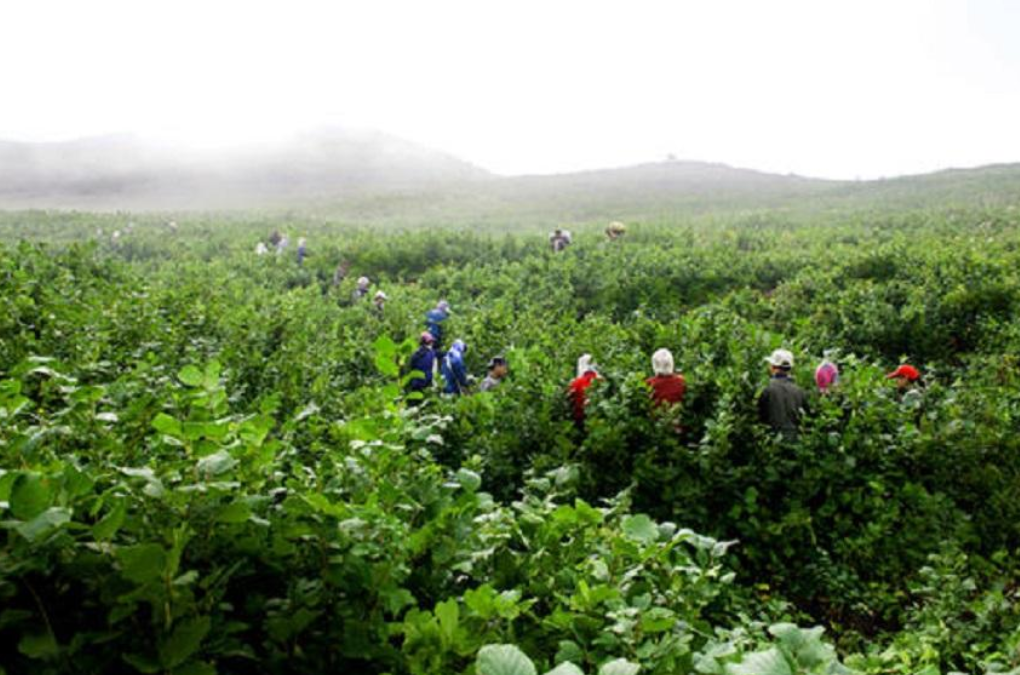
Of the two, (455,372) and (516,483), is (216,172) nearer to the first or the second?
(455,372)

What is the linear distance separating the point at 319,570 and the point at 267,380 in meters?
6.13

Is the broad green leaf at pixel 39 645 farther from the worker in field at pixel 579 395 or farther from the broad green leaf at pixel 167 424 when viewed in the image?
the worker in field at pixel 579 395

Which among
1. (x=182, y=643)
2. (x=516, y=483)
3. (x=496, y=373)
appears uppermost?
(x=182, y=643)

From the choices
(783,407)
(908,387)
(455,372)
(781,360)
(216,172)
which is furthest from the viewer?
(216,172)

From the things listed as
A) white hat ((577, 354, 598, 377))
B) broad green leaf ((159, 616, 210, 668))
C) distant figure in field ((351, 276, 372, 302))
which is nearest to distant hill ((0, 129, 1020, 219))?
distant figure in field ((351, 276, 372, 302))

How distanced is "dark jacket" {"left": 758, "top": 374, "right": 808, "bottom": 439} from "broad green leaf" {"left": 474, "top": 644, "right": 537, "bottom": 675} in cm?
545

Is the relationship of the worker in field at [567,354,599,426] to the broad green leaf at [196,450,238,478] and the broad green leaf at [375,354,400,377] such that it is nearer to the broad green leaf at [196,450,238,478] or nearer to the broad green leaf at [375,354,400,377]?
the broad green leaf at [375,354,400,377]

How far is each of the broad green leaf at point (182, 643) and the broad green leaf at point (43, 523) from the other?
0.41 m

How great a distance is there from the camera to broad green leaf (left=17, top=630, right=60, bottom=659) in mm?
1812

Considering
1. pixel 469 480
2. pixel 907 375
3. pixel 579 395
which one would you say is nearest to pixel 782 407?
pixel 579 395

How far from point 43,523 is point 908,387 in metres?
9.12

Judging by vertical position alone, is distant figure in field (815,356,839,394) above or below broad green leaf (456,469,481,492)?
below

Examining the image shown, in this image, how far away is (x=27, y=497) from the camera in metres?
1.78

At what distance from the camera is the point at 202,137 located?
120 metres
